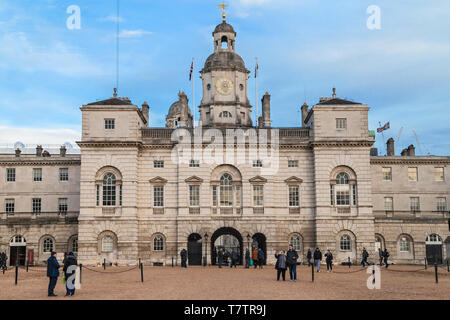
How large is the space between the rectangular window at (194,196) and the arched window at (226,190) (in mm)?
2055

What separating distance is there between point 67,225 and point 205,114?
17125 millimetres

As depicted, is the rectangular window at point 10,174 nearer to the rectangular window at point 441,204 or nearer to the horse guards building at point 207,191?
the horse guards building at point 207,191

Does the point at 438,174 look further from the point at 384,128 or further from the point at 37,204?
the point at 37,204

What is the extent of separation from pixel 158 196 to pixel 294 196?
39.7ft

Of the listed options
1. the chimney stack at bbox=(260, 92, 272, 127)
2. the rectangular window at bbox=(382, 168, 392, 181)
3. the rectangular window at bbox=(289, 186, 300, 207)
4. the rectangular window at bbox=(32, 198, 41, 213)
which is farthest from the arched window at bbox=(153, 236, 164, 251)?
the rectangular window at bbox=(382, 168, 392, 181)

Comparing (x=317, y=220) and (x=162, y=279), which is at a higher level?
(x=317, y=220)

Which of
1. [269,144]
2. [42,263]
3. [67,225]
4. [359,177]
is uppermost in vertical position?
[269,144]

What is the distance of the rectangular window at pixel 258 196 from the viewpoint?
1912 inches

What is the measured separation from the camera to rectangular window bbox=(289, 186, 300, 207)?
1929 inches

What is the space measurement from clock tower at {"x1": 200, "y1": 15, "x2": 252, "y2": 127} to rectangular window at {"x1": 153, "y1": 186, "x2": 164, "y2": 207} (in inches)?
351

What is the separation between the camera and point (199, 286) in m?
27.0
